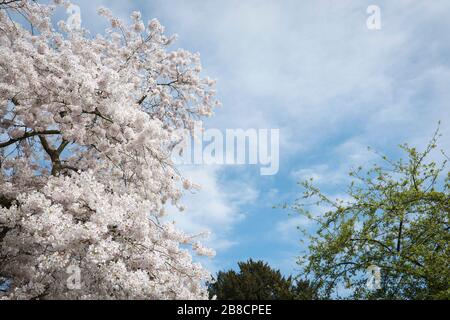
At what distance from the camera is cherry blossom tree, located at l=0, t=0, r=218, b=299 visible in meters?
6.73

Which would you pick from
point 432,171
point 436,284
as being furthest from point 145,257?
→ point 432,171

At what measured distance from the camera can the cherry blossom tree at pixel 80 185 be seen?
6.73m

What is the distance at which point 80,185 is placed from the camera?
765cm

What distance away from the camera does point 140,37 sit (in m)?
13.4

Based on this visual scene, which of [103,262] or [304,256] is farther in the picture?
[304,256]

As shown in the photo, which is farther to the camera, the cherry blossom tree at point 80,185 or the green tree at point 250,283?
the green tree at point 250,283

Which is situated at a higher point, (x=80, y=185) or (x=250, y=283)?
(x=80, y=185)

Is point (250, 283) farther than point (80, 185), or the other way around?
point (250, 283)

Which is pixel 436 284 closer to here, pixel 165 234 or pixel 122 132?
pixel 165 234

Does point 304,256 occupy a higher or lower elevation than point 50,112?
lower

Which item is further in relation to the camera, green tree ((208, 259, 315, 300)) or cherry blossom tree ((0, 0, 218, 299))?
green tree ((208, 259, 315, 300))

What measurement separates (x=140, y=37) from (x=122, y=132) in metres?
5.52
